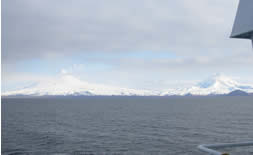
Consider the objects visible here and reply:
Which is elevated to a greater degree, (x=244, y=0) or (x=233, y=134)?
(x=244, y=0)

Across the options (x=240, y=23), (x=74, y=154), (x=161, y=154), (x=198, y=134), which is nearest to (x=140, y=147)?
(x=161, y=154)

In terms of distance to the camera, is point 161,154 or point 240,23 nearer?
point 240,23

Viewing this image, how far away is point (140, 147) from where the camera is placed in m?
33.9

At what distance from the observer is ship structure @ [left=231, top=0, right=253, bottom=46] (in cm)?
547

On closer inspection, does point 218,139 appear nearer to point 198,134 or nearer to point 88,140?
point 198,134

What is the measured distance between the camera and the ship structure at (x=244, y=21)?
215 inches

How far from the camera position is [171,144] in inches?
1406

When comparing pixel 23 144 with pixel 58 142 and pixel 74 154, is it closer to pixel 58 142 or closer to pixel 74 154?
pixel 58 142

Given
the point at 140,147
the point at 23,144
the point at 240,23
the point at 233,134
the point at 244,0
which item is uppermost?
the point at 244,0

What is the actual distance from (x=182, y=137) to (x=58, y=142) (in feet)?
63.1

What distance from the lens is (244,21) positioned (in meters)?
5.66

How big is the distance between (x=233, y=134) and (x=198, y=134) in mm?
5860

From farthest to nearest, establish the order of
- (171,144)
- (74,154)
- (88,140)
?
(88,140) < (171,144) < (74,154)

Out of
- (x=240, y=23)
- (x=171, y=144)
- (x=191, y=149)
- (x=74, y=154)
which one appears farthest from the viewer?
(x=171, y=144)
